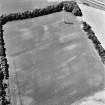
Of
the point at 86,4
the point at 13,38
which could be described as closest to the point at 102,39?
the point at 86,4

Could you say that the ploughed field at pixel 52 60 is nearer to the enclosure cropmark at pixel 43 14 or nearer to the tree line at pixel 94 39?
the tree line at pixel 94 39

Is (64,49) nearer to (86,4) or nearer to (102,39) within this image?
(102,39)

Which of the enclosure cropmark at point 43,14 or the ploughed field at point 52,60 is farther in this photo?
the enclosure cropmark at point 43,14

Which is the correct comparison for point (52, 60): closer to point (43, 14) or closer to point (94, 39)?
point (94, 39)

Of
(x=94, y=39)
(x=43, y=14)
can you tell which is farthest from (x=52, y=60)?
(x=43, y=14)

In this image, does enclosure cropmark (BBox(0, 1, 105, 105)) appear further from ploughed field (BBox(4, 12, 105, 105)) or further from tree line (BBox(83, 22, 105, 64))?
ploughed field (BBox(4, 12, 105, 105))

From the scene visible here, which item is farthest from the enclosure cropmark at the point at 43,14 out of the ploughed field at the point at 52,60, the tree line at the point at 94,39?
the ploughed field at the point at 52,60

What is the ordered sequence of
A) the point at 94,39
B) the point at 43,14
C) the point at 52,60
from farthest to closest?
the point at 43,14 → the point at 94,39 → the point at 52,60

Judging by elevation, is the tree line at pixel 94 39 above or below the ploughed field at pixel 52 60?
above

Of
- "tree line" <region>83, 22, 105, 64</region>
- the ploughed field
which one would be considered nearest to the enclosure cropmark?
"tree line" <region>83, 22, 105, 64</region>
